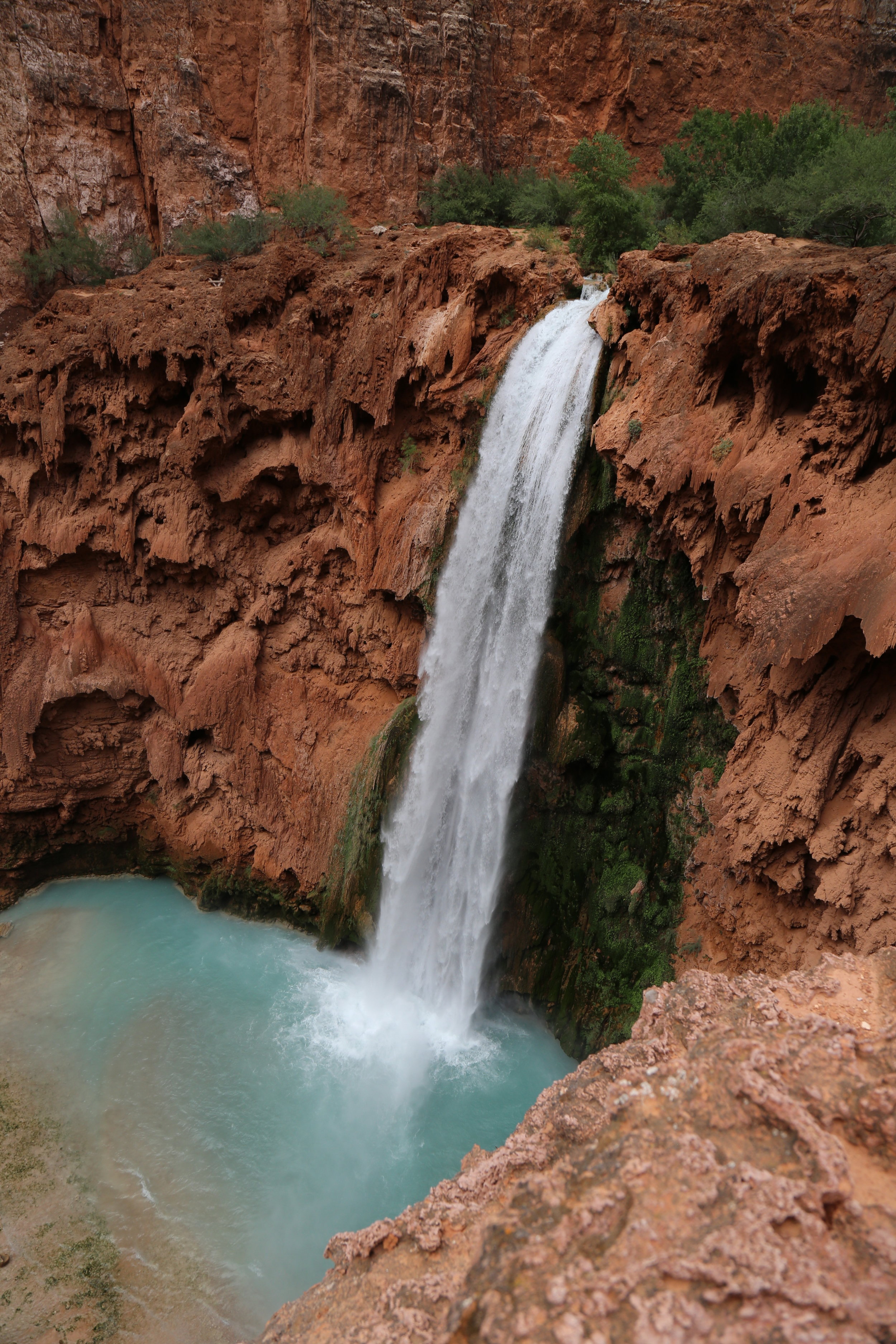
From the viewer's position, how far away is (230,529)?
1378 centimetres

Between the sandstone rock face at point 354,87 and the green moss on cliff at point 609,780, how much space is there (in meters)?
11.3

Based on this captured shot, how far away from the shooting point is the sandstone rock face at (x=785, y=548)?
7.12 metres

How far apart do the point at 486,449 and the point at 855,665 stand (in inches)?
244

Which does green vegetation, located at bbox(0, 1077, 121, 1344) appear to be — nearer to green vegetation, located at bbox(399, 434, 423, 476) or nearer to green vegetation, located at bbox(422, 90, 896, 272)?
green vegetation, located at bbox(399, 434, 423, 476)

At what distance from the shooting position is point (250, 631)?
13656mm

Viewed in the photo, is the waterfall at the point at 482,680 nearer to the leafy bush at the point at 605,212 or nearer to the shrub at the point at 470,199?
the leafy bush at the point at 605,212

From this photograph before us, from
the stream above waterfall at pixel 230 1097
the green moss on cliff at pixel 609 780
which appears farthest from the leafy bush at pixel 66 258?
the stream above waterfall at pixel 230 1097

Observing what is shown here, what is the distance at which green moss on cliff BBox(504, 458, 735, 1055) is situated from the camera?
9711mm

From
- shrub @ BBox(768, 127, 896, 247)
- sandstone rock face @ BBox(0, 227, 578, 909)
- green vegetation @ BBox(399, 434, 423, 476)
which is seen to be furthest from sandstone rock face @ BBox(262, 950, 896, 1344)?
shrub @ BBox(768, 127, 896, 247)

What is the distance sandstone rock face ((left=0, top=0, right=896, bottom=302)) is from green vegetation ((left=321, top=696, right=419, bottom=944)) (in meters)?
12.0

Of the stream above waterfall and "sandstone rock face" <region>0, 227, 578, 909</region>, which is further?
"sandstone rock face" <region>0, 227, 578, 909</region>

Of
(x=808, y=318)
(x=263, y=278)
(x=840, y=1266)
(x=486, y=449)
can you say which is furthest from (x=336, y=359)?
(x=840, y=1266)

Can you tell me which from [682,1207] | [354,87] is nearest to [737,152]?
[354,87]

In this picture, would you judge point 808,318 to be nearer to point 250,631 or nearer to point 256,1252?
point 250,631
